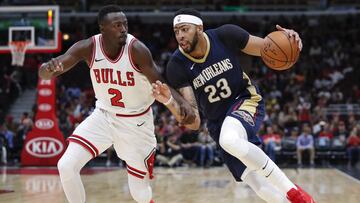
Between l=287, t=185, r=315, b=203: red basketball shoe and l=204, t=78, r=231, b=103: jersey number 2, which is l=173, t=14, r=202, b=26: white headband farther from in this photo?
l=287, t=185, r=315, b=203: red basketball shoe

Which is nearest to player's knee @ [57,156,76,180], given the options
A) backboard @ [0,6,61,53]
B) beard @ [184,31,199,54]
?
beard @ [184,31,199,54]

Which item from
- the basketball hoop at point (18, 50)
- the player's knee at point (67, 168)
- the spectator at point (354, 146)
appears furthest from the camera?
the spectator at point (354, 146)

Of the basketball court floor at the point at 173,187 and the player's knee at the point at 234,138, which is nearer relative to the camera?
the player's knee at the point at 234,138

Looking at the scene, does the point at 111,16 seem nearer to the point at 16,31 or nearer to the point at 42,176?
the point at 42,176

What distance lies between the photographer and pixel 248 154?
498 centimetres

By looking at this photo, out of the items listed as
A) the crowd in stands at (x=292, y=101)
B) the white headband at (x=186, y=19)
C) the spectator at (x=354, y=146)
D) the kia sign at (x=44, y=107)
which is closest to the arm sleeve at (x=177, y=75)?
the white headband at (x=186, y=19)

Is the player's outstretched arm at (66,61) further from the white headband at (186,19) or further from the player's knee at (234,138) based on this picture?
the player's knee at (234,138)

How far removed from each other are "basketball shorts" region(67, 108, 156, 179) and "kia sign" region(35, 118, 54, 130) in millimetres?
9125

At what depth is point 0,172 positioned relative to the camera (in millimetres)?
13391

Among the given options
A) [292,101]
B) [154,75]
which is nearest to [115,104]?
[154,75]

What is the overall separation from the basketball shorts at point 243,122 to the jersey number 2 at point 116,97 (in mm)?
868

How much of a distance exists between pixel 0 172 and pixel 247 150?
9688mm

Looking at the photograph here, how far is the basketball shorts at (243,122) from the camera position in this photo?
17.3 ft

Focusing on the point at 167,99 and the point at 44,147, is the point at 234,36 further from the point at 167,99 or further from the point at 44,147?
the point at 44,147
